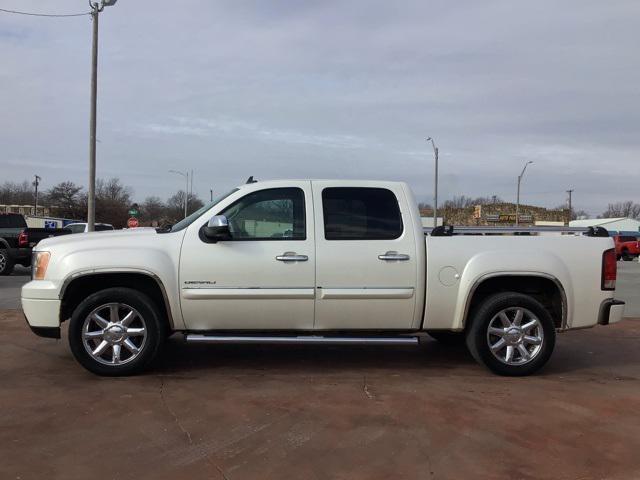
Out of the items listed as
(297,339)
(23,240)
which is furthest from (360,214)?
(23,240)

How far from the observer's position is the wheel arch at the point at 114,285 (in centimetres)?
555

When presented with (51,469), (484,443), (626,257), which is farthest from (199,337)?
(626,257)

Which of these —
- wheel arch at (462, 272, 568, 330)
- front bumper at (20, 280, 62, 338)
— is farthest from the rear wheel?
wheel arch at (462, 272, 568, 330)

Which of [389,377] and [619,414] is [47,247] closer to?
[389,377]

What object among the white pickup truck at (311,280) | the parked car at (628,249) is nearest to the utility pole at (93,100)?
the white pickup truck at (311,280)

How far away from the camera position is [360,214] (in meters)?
5.84

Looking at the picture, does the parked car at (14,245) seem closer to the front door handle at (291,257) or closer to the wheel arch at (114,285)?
the wheel arch at (114,285)

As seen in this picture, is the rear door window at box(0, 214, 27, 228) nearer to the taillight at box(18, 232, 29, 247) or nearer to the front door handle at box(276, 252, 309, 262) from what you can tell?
the taillight at box(18, 232, 29, 247)

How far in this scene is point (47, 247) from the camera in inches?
221

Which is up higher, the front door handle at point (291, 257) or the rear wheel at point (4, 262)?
the front door handle at point (291, 257)

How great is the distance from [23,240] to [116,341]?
40.8 feet

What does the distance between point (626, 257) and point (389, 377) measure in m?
33.4

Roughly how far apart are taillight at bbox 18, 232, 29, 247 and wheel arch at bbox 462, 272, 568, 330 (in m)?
14.2

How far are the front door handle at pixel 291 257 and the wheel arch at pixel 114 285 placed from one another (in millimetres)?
1138
